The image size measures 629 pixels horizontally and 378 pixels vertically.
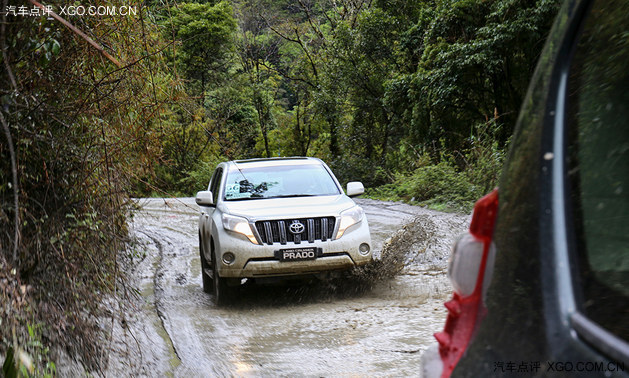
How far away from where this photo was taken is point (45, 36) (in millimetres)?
4617

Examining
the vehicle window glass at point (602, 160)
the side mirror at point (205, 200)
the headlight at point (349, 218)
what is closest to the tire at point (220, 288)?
the side mirror at point (205, 200)

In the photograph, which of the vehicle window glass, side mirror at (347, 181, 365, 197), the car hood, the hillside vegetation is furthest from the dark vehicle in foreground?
side mirror at (347, 181, 365, 197)

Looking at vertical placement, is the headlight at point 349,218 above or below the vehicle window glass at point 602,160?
below

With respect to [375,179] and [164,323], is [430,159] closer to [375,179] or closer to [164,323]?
[375,179]

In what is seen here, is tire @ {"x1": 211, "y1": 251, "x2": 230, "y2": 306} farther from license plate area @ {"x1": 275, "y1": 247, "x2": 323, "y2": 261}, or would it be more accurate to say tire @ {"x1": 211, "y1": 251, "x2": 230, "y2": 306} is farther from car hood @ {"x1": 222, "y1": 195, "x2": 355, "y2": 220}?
license plate area @ {"x1": 275, "y1": 247, "x2": 323, "y2": 261}

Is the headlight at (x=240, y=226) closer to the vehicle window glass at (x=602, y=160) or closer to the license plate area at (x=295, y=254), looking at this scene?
the license plate area at (x=295, y=254)

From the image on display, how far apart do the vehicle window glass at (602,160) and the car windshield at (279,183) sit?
755cm

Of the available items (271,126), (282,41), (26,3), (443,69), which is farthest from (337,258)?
(282,41)

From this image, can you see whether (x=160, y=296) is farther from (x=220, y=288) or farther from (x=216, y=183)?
(x=216, y=183)

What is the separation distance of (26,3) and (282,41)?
4110cm

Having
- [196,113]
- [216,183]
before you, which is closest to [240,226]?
[196,113]

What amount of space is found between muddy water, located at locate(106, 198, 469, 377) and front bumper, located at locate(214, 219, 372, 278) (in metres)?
0.41

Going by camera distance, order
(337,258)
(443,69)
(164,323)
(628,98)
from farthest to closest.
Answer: (443,69)
(337,258)
(164,323)
(628,98)

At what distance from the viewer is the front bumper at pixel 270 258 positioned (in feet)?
26.7
